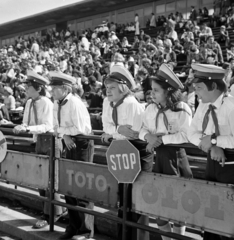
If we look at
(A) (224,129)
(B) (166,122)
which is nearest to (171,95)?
(B) (166,122)

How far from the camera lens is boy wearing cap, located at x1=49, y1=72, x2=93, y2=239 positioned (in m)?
4.20

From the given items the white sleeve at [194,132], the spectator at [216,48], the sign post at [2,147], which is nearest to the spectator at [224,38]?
the spectator at [216,48]

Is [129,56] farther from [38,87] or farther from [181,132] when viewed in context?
[181,132]

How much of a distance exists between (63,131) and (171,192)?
4.99 feet

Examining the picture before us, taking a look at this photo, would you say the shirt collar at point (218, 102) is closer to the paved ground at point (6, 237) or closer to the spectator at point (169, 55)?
the paved ground at point (6, 237)

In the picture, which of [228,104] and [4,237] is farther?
[4,237]

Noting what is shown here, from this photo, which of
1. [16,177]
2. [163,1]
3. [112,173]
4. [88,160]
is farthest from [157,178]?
[163,1]

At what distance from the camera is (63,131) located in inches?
167

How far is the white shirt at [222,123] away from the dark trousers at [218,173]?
0.39ft

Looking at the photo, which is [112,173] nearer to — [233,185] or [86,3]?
[233,185]

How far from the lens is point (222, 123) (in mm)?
2992

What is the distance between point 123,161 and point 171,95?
736 mm

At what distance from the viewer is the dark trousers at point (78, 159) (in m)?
4.20

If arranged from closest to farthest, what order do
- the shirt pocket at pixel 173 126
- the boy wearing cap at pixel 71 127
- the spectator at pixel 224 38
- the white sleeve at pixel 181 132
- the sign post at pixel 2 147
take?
the white sleeve at pixel 181 132, the shirt pocket at pixel 173 126, the boy wearing cap at pixel 71 127, the sign post at pixel 2 147, the spectator at pixel 224 38
